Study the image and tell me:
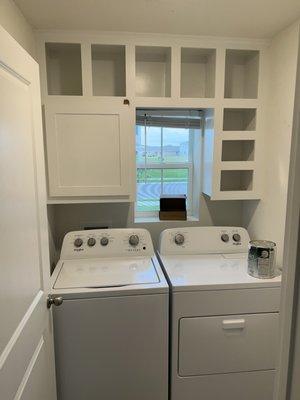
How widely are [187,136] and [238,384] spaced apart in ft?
5.85

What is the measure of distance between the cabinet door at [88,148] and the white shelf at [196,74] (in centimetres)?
61

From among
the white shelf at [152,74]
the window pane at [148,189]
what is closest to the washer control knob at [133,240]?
the window pane at [148,189]

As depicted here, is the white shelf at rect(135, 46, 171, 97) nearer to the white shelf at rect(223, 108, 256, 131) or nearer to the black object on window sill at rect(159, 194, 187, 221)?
the white shelf at rect(223, 108, 256, 131)

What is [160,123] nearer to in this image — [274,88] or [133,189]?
[133,189]

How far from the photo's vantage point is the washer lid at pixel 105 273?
1709mm

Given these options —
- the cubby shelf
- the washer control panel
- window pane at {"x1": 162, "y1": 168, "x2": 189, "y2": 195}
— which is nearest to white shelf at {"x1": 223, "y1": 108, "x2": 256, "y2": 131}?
the cubby shelf

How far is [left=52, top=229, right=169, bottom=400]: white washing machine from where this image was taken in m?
1.64

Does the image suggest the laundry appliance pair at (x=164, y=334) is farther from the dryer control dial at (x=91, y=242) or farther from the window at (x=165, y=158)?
the window at (x=165, y=158)

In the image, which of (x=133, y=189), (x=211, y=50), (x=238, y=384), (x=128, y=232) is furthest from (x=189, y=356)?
(x=211, y=50)

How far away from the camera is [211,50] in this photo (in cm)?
207

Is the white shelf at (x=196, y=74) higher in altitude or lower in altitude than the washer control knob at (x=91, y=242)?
higher

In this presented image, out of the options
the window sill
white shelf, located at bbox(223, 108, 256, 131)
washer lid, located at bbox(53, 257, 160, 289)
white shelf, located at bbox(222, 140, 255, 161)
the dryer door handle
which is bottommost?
the dryer door handle

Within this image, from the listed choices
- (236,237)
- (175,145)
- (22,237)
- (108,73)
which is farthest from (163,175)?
(22,237)

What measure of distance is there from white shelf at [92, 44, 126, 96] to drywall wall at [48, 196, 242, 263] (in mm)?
839
